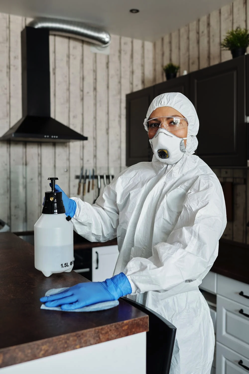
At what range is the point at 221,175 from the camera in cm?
272

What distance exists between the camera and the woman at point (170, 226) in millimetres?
928

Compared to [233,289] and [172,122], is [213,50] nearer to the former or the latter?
[172,122]

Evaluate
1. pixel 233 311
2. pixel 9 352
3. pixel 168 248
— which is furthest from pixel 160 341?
pixel 233 311

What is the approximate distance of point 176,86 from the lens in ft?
8.88

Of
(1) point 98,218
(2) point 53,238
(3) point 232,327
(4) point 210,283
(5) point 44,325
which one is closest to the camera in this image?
(5) point 44,325

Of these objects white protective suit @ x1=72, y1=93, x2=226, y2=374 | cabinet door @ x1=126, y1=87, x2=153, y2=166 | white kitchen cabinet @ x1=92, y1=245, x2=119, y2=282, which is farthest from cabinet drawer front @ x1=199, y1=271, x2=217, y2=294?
cabinet door @ x1=126, y1=87, x2=153, y2=166

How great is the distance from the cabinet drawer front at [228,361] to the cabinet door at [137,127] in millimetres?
1634

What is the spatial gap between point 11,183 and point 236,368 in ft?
7.08

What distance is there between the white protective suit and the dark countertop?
15cm

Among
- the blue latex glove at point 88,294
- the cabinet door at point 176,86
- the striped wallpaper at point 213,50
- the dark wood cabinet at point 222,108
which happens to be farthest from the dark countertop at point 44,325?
the cabinet door at point 176,86

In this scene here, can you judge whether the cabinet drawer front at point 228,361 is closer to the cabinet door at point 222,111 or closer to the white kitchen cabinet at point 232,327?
the white kitchen cabinet at point 232,327

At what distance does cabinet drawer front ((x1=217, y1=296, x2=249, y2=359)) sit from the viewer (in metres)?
1.76

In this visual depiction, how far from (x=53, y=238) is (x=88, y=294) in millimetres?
223

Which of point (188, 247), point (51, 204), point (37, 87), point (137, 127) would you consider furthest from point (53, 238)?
point (137, 127)
